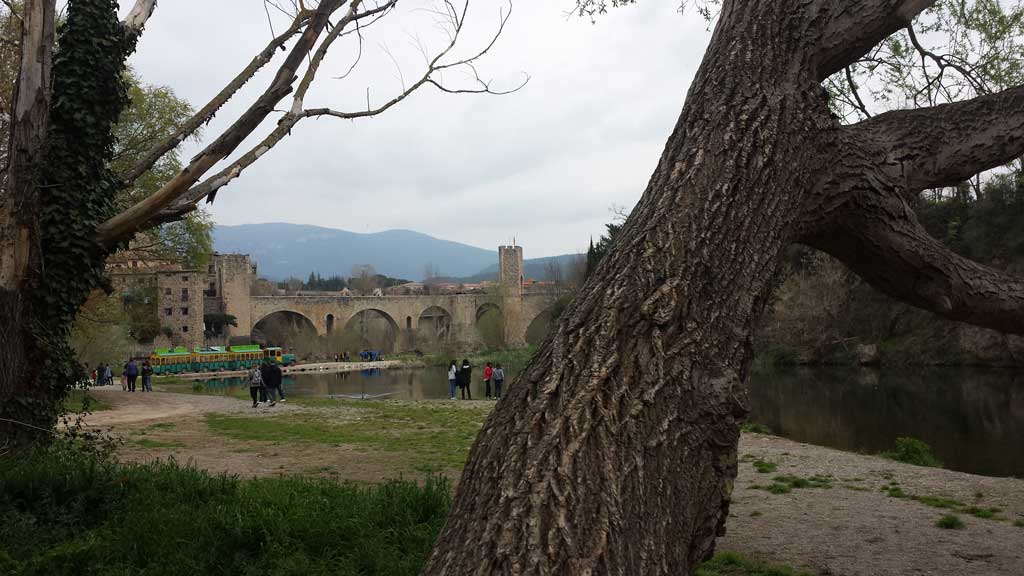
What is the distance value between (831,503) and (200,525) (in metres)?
6.04

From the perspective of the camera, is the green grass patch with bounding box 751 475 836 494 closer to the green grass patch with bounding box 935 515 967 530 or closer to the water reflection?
the green grass patch with bounding box 935 515 967 530

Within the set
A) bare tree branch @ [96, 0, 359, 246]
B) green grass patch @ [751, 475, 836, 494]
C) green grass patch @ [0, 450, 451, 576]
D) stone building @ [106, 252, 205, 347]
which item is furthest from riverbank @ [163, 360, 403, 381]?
green grass patch @ [0, 450, 451, 576]

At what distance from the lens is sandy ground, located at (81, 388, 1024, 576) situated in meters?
5.30

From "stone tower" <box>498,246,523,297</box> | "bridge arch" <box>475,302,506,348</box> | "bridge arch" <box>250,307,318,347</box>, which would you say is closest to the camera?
"bridge arch" <box>475,302,506,348</box>

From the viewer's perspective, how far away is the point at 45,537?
4.23 metres

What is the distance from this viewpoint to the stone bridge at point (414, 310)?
5947 centimetres

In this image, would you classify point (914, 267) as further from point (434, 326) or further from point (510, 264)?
point (434, 326)

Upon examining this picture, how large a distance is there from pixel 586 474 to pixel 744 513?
5428 mm

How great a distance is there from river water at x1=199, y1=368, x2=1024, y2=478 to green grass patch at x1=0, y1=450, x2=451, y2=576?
760cm

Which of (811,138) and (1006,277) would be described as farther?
(1006,277)

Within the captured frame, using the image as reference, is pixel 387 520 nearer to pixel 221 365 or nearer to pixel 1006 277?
pixel 1006 277

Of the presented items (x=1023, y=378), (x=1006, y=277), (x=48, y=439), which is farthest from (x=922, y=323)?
(x=48, y=439)

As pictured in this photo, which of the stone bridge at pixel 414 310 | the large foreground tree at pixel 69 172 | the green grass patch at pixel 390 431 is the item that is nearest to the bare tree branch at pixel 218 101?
the large foreground tree at pixel 69 172

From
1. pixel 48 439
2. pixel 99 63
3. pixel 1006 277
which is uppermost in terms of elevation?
pixel 99 63
